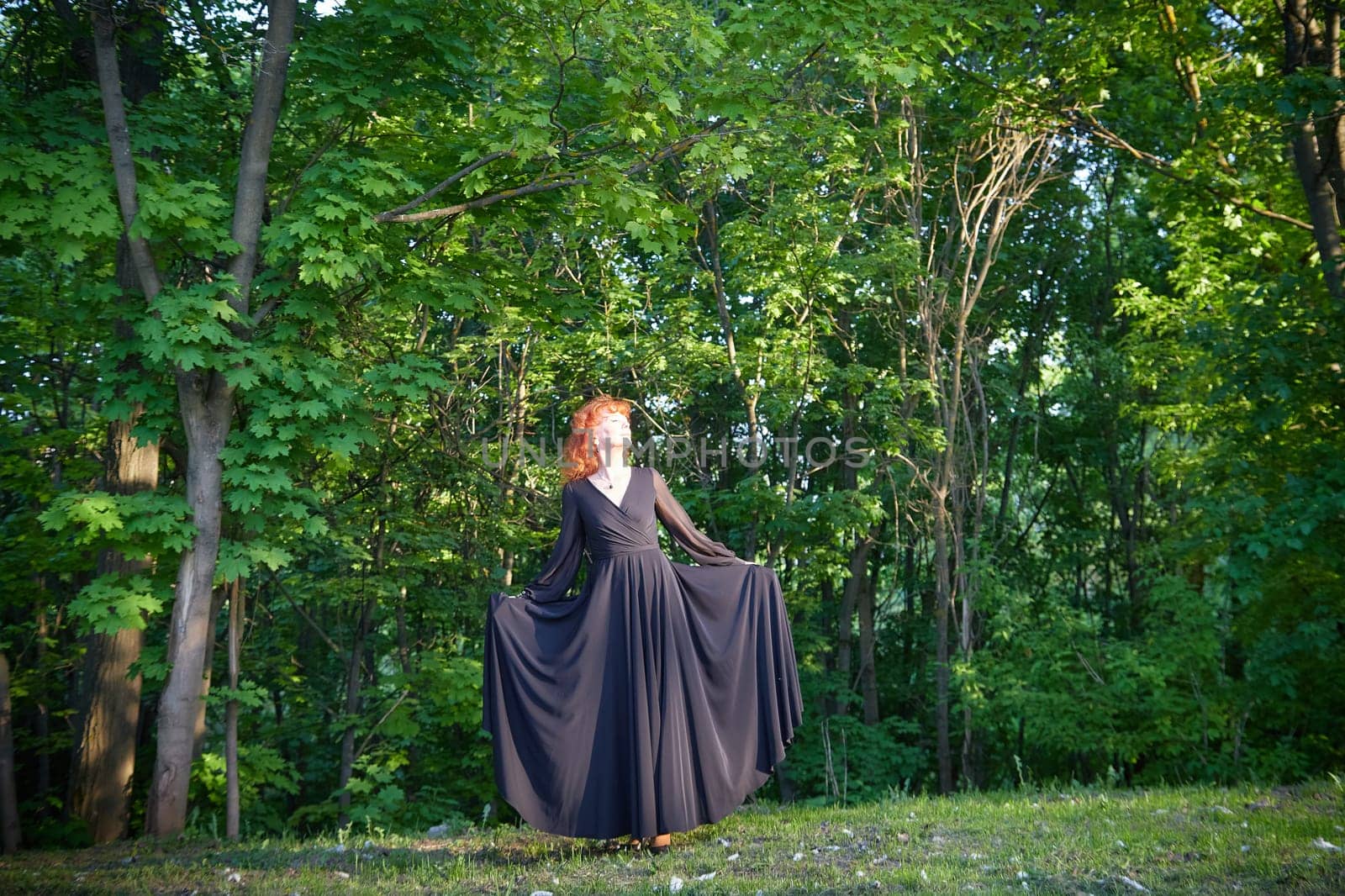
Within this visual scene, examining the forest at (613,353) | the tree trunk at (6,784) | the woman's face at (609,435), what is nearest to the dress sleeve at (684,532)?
the woman's face at (609,435)

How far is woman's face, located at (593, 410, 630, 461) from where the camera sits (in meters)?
5.31

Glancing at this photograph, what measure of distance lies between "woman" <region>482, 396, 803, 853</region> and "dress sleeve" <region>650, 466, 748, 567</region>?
0.03ft

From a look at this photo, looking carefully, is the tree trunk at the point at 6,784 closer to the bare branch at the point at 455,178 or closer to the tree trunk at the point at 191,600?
the tree trunk at the point at 191,600

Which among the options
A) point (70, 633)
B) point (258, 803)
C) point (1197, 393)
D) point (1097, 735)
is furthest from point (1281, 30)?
point (70, 633)

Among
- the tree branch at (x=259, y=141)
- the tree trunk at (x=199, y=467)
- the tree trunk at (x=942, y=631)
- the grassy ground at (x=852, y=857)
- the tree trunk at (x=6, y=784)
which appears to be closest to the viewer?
the grassy ground at (x=852, y=857)

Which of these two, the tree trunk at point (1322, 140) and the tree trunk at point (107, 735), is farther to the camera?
the tree trunk at point (107, 735)

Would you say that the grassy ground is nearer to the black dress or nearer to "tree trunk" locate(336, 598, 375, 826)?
the black dress

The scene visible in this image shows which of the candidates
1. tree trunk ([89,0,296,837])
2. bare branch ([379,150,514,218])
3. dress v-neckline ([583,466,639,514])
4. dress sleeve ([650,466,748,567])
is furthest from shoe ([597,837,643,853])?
bare branch ([379,150,514,218])

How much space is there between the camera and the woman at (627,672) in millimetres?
5008

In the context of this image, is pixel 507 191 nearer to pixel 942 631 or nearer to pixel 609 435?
A: pixel 609 435

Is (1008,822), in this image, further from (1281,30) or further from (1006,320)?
(1006,320)

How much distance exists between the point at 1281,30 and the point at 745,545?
7.35 metres

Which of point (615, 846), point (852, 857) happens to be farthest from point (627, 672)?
point (852, 857)

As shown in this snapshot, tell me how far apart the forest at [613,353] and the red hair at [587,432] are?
191 centimetres
